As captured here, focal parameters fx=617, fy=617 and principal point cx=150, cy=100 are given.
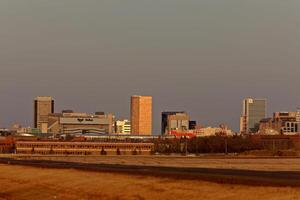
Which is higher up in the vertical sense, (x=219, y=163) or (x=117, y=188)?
(x=117, y=188)

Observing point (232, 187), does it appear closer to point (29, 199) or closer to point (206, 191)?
point (206, 191)

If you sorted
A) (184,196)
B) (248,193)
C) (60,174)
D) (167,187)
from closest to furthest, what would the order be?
(248,193) → (184,196) → (167,187) → (60,174)

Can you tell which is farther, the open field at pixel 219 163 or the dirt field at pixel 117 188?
the open field at pixel 219 163

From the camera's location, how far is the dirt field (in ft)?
109

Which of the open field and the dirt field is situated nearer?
the dirt field

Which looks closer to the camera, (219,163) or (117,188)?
(117,188)

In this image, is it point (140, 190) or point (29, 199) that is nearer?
point (140, 190)

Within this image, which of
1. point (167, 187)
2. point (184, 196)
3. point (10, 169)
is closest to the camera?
point (184, 196)

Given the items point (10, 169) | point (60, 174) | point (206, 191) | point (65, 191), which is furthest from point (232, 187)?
point (10, 169)

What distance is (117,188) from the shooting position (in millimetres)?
41281

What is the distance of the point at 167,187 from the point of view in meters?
38.8

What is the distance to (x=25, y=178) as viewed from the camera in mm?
57938

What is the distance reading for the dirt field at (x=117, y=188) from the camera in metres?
33.2

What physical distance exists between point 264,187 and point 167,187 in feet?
23.3
